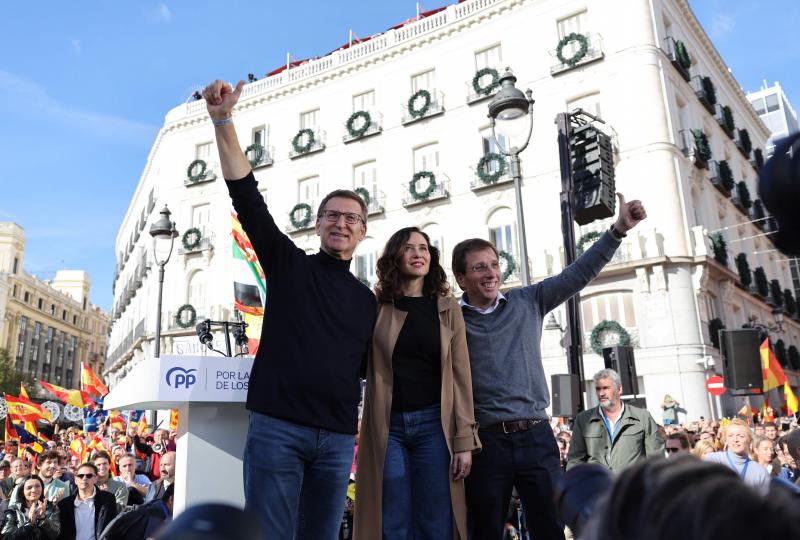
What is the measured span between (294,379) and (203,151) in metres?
32.8

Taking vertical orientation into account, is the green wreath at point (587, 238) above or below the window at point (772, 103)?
below

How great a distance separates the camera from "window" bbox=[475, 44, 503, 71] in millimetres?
25766

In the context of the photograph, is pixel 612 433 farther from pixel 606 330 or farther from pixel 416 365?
pixel 606 330

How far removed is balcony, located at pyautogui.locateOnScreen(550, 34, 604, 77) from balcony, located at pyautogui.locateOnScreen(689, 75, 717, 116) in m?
5.03

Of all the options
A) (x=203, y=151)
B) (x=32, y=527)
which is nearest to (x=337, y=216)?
(x=32, y=527)

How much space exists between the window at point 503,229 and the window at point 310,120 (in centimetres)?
1050

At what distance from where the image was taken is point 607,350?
10812 millimetres

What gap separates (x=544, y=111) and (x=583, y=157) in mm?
18303

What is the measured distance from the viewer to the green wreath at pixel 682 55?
78.1ft

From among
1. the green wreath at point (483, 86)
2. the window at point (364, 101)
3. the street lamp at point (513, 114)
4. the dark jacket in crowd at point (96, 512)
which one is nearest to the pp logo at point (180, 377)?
the dark jacket in crowd at point (96, 512)

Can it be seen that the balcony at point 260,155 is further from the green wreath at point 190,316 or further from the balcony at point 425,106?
the green wreath at point 190,316

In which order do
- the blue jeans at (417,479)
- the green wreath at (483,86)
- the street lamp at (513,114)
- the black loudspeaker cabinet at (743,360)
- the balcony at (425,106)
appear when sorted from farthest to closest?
the balcony at (425,106) < the green wreath at (483,86) < the black loudspeaker cabinet at (743,360) < the street lamp at (513,114) < the blue jeans at (417,479)

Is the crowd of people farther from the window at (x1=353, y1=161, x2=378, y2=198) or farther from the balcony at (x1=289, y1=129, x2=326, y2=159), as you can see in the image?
the balcony at (x1=289, y1=129, x2=326, y2=159)

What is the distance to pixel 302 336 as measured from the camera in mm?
2641
